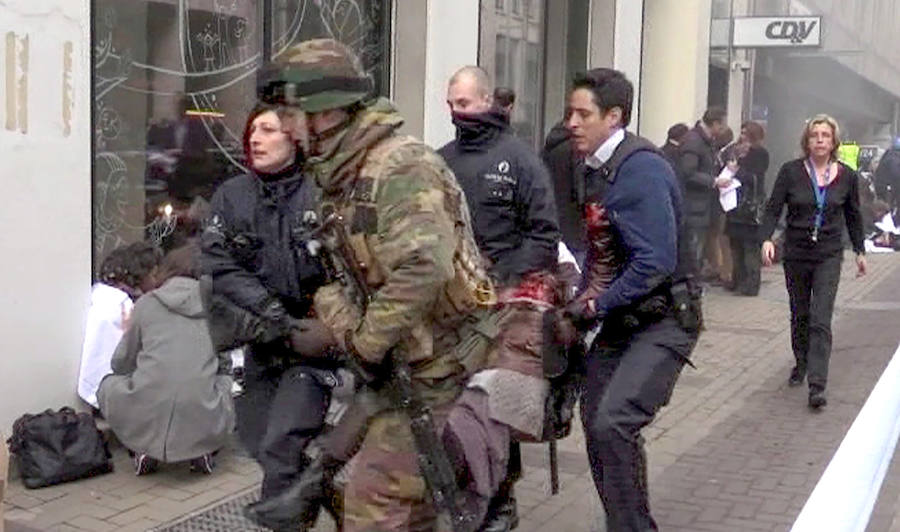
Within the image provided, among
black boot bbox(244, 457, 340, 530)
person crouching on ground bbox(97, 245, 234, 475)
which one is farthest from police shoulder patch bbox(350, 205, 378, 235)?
person crouching on ground bbox(97, 245, 234, 475)

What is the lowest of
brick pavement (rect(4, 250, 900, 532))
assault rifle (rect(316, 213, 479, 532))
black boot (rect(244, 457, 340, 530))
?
brick pavement (rect(4, 250, 900, 532))

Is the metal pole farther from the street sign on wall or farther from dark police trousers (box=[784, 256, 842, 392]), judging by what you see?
the street sign on wall

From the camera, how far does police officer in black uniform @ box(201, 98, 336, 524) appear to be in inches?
179

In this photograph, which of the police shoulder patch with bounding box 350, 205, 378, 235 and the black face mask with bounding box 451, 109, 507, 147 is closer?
the police shoulder patch with bounding box 350, 205, 378, 235

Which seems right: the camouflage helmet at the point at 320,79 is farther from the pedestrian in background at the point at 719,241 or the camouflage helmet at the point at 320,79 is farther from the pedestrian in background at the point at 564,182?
the pedestrian in background at the point at 719,241

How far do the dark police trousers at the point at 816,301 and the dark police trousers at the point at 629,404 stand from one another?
3.41 metres

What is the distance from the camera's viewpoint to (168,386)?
5.96 metres

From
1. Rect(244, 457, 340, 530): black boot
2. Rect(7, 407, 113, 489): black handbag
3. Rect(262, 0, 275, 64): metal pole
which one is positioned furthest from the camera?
Rect(262, 0, 275, 64): metal pole

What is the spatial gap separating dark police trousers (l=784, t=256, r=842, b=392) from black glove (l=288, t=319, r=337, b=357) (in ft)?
14.9

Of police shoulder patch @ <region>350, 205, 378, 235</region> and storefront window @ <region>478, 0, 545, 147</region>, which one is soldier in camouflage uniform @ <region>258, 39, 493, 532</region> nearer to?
police shoulder patch @ <region>350, 205, 378, 235</region>

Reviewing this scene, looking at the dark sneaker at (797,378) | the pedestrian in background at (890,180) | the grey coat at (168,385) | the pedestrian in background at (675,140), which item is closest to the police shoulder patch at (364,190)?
the grey coat at (168,385)

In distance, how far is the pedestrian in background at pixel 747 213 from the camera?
13172 mm

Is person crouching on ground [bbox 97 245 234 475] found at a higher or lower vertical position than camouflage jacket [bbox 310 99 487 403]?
lower

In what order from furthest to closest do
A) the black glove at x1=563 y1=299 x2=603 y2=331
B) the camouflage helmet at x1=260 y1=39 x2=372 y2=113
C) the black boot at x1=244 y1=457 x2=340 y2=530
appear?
the black glove at x1=563 y1=299 x2=603 y2=331, the black boot at x1=244 y1=457 x2=340 y2=530, the camouflage helmet at x1=260 y1=39 x2=372 y2=113
